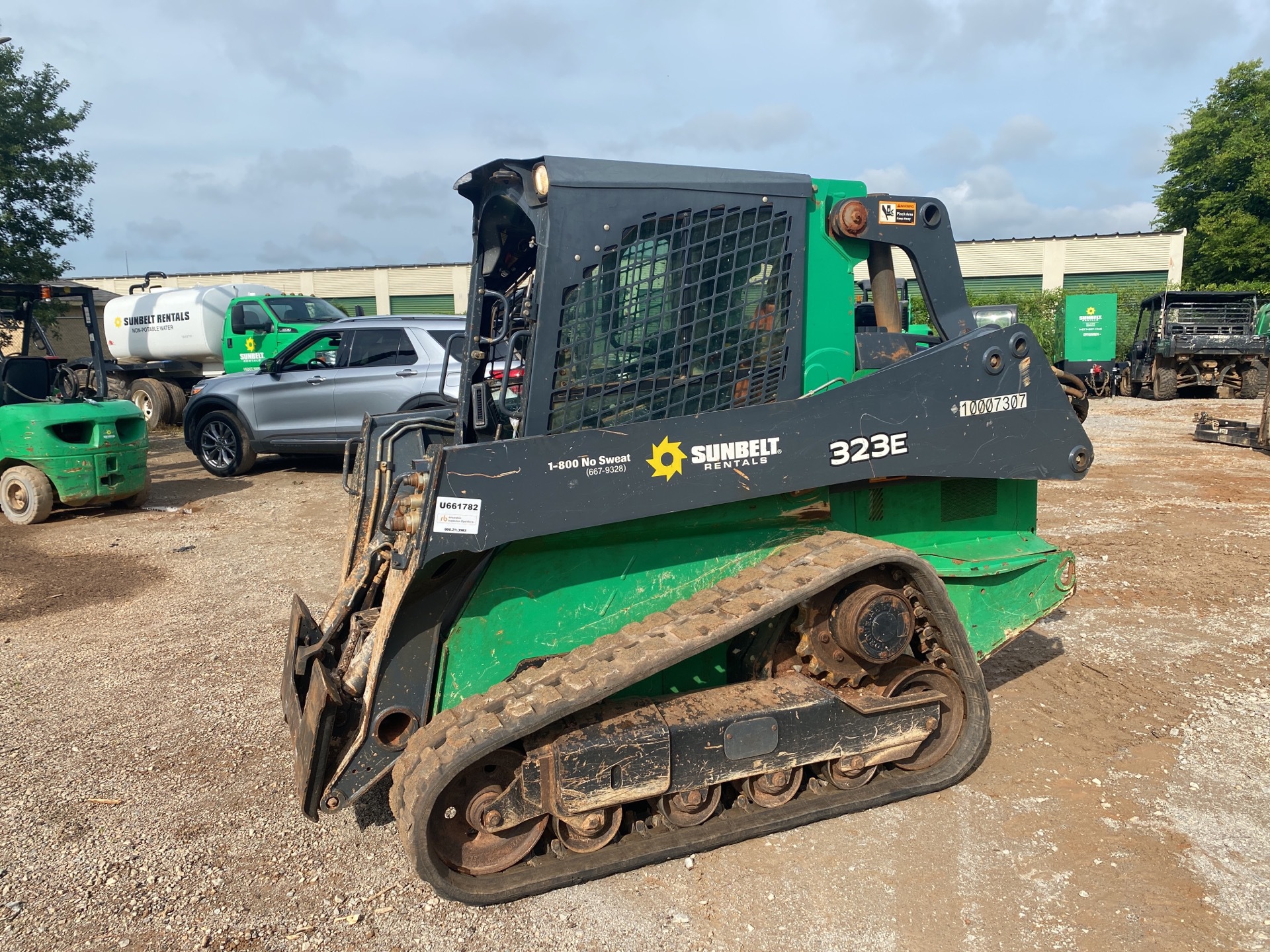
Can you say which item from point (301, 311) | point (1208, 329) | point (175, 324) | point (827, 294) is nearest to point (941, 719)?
point (827, 294)

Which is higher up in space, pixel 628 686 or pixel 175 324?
pixel 175 324

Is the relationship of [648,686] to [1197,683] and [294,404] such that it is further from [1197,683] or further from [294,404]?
[294,404]

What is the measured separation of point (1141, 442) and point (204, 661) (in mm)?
13497

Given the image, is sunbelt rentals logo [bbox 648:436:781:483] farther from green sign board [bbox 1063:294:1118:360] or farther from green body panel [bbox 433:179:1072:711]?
green sign board [bbox 1063:294:1118:360]

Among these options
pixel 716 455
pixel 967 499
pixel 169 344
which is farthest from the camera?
pixel 169 344

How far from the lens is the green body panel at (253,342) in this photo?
16.1m

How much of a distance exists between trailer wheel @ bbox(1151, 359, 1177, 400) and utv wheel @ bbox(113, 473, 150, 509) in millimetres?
20914

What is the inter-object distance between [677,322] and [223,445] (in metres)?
9.94

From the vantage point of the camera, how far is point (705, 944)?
2783 mm

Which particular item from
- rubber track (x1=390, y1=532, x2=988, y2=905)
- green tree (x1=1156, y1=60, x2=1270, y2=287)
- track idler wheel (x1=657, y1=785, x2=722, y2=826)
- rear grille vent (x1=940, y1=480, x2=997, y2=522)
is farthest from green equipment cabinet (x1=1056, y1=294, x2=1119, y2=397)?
track idler wheel (x1=657, y1=785, x2=722, y2=826)

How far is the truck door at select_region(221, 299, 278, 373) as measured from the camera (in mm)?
16516

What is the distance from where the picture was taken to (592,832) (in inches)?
123

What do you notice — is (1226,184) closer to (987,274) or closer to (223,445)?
(987,274)

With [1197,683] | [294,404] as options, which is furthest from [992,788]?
[294,404]
